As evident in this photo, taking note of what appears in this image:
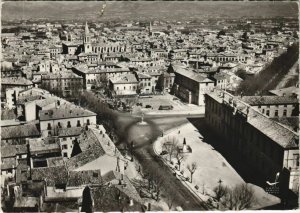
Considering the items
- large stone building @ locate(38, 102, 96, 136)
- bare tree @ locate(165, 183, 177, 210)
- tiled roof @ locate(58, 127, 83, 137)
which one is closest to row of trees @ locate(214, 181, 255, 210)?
bare tree @ locate(165, 183, 177, 210)

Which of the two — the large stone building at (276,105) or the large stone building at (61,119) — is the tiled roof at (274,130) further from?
the large stone building at (61,119)

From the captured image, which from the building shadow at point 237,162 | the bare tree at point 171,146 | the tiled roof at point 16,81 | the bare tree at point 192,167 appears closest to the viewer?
the building shadow at point 237,162

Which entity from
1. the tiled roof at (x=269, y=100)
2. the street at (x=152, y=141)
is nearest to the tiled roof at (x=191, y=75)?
the street at (x=152, y=141)

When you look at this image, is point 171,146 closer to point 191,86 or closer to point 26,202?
point 26,202

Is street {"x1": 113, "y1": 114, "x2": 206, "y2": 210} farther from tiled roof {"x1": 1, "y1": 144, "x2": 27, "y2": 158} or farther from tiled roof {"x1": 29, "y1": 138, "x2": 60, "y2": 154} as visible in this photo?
tiled roof {"x1": 1, "y1": 144, "x2": 27, "y2": 158}

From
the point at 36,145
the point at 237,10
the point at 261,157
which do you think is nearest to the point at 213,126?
the point at 261,157

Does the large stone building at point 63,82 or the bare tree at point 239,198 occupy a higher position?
the large stone building at point 63,82
